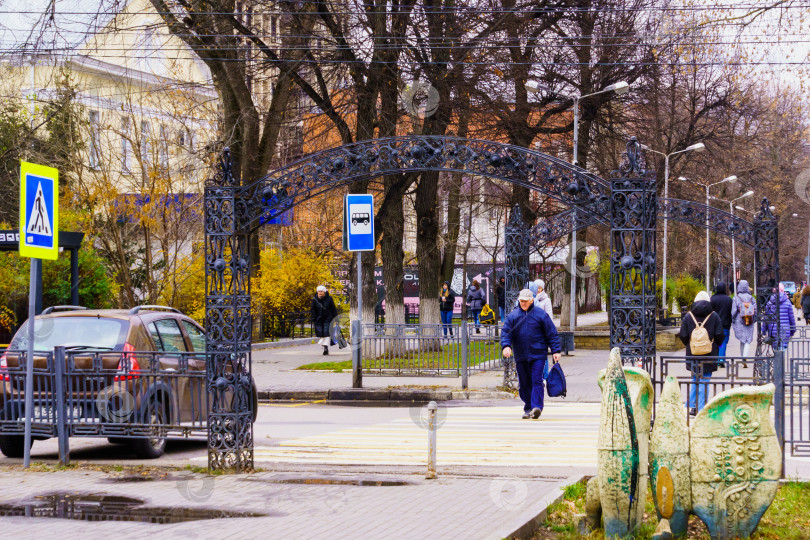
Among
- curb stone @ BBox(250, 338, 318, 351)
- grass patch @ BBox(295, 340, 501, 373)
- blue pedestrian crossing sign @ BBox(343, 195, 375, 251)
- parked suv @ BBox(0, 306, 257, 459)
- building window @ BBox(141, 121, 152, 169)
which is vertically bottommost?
curb stone @ BBox(250, 338, 318, 351)

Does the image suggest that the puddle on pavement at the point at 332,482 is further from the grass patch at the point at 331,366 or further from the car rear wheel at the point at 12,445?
the grass patch at the point at 331,366

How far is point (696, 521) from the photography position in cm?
779

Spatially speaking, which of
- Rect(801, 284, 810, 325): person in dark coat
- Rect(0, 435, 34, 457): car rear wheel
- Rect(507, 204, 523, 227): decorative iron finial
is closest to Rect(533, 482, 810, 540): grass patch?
Rect(0, 435, 34, 457): car rear wheel

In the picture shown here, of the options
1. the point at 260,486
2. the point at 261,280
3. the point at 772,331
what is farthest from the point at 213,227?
the point at 261,280

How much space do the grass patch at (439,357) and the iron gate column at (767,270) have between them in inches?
196

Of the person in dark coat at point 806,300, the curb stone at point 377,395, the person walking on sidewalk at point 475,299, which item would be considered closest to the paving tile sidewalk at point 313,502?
the curb stone at point 377,395

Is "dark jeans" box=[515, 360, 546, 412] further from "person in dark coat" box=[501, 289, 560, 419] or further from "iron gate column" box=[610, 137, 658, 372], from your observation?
"iron gate column" box=[610, 137, 658, 372]

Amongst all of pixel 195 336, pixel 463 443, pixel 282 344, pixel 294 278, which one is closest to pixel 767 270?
pixel 463 443

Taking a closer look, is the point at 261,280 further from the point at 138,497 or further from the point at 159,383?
the point at 138,497

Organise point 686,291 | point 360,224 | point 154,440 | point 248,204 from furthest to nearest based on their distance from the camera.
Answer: point 686,291 → point 360,224 → point 154,440 → point 248,204

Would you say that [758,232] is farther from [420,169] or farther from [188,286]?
[188,286]

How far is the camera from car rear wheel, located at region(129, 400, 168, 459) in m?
10.7

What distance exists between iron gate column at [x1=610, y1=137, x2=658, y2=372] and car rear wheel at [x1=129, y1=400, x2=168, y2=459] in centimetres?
468

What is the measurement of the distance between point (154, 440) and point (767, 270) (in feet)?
40.6
